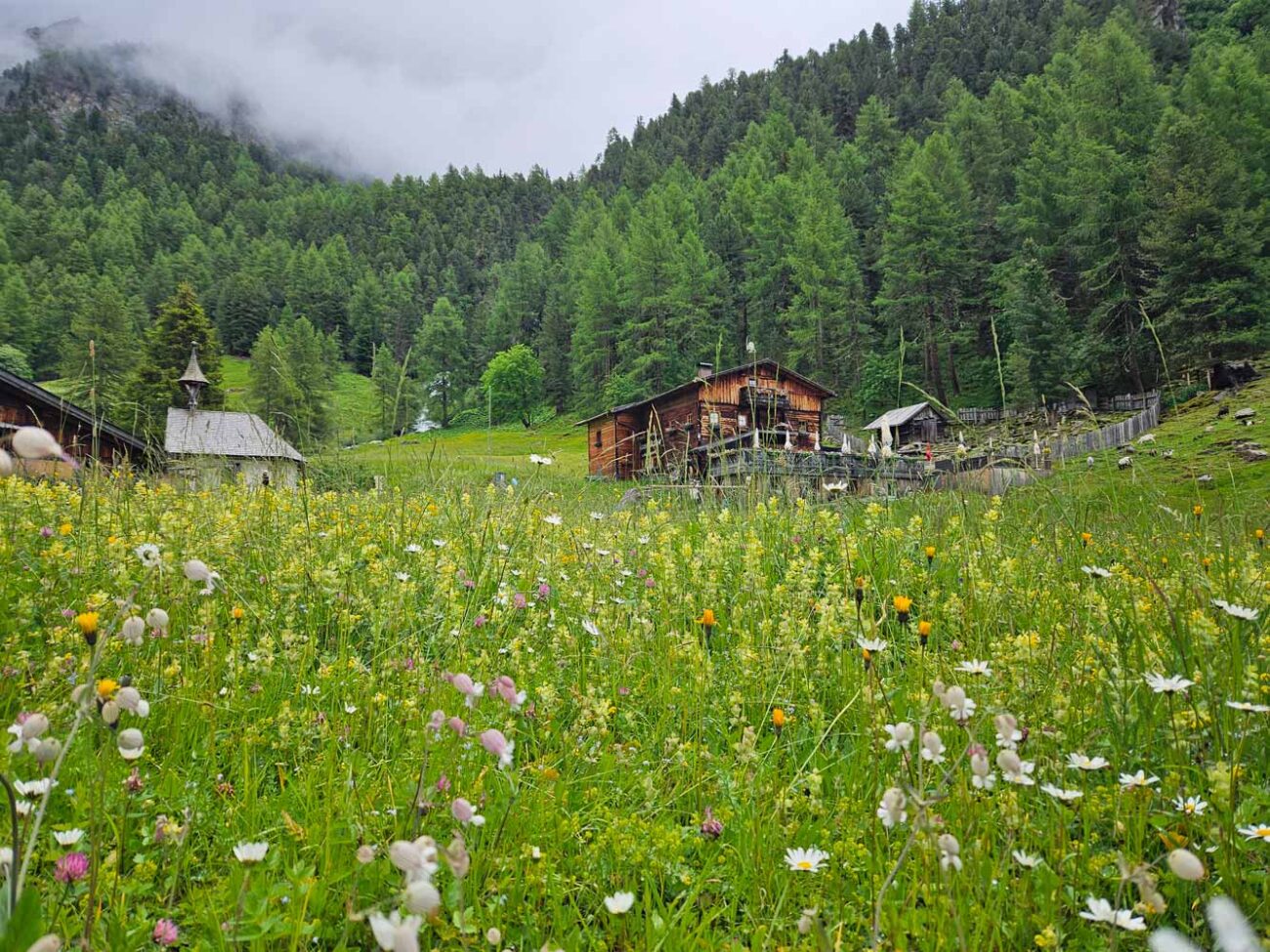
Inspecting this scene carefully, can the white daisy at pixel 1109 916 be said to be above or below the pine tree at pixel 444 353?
below

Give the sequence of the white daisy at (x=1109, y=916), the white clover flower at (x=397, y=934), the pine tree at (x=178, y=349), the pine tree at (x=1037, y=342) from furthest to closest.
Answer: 1. the pine tree at (x=178, y=349)
2. the pine tree at (x=1037, y=342)
3. the white daisy at (x=1109, y=916)
4. the white clover flower at (x=397, y=934)

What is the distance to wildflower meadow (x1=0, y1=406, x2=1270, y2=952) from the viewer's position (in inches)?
60.3

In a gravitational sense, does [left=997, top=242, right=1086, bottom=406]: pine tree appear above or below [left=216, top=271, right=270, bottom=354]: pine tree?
below

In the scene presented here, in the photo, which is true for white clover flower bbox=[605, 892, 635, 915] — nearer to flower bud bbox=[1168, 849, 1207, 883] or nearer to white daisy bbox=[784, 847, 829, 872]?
white daisy bbox=[784, 847, 829, 872]

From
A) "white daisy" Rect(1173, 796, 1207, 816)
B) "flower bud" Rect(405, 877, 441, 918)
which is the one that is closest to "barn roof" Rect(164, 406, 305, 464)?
"flower bud" Rect(405, 877, 441, 918)

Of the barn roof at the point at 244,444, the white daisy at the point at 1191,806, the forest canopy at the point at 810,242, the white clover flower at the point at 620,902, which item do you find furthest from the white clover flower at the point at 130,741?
the forest canopy at the point at 810,242

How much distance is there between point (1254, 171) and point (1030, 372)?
17636 millimetres

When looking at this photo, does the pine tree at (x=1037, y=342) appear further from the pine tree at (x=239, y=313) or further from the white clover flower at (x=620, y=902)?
the pine tree at (x=239, y=313)

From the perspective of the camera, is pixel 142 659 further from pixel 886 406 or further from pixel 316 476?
pixel 886 406

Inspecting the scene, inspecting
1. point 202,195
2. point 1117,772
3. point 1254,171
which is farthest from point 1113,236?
point 202,195

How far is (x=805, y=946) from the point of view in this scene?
1.50 metres

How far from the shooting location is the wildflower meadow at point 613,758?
5.02ft

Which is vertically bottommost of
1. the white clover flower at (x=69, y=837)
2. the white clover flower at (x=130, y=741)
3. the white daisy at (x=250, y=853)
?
the white clover flower at (x=69, y=837)

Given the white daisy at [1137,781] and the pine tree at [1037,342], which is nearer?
the white daisy at [1137,781]
